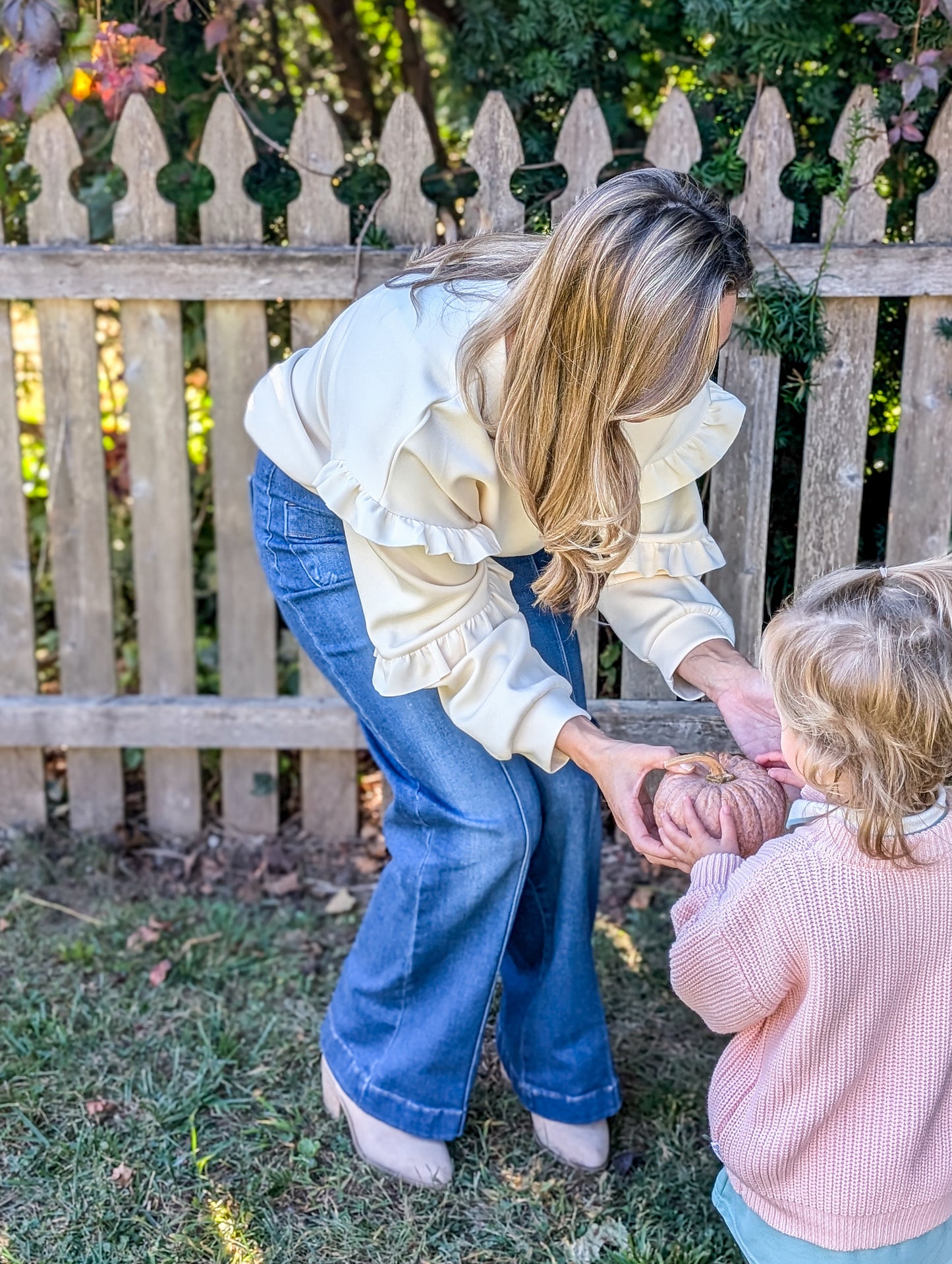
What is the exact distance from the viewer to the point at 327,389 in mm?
2100

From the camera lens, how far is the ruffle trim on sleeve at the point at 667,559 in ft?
A: 7.64

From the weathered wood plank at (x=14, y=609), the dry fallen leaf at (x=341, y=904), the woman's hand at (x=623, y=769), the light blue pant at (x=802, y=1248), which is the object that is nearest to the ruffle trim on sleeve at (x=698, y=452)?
the woman's hand at (x=623, y=769)

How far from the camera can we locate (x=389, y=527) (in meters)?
1.94

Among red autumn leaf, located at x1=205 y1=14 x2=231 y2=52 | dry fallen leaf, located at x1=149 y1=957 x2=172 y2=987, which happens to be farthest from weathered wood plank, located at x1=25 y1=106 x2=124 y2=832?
dry fallen leaf, located at x1=149 y1=957 x2=172 y2=987

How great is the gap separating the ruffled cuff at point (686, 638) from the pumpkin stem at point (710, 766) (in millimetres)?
336

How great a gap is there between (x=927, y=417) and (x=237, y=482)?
1.63 meters

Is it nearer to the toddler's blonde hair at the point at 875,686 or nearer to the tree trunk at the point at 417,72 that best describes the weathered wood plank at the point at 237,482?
the tree trunk at the point at 417,72

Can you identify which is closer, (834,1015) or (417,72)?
(834,1015)

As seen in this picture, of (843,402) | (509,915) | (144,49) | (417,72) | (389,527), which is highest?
(417,72)

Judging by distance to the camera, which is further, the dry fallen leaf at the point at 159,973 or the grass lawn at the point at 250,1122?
the dry fallen leaf at the point at 159,973

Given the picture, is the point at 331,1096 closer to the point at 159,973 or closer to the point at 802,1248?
the point at 159,973

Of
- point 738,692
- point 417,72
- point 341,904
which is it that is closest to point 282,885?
point 341,904

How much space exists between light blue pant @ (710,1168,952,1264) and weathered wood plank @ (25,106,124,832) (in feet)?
6.92

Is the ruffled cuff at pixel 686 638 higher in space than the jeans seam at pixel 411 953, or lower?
higher
